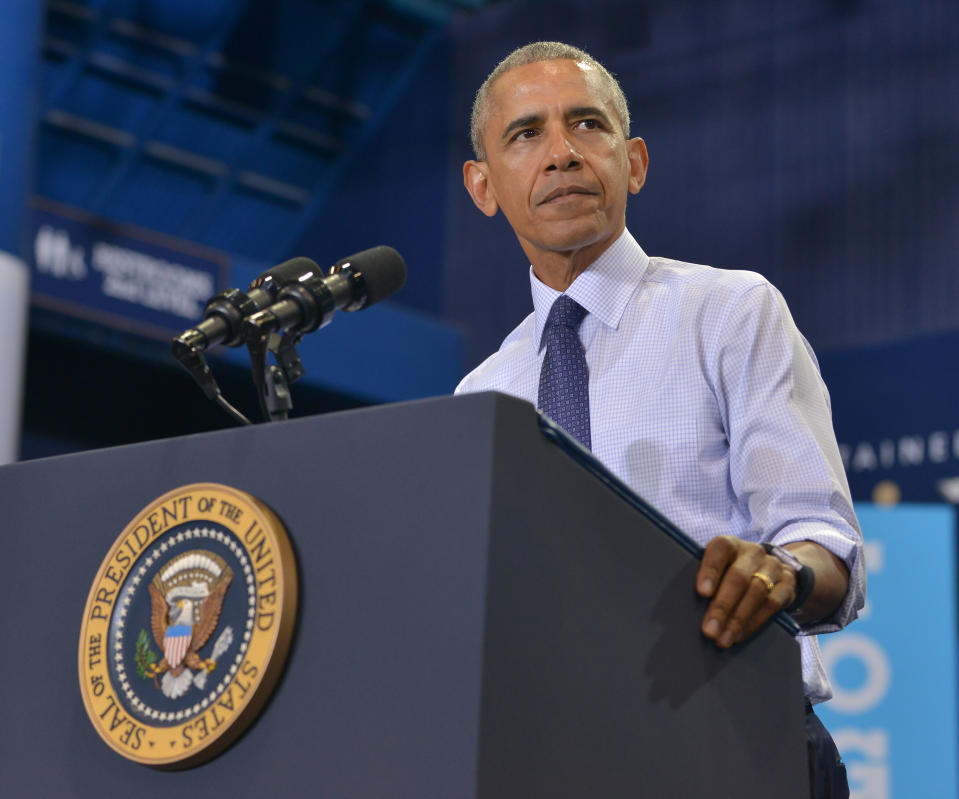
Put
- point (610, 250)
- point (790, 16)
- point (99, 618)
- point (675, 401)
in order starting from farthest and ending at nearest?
1. point (790, 16)
2. point (610, 250)
3. point (675, 401)
4. point (99, 618)

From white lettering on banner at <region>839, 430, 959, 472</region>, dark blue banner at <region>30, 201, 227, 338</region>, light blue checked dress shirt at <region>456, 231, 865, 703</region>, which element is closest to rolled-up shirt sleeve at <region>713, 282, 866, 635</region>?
light blue checked dress shirt at <region>456, 231, 865, 703</region>

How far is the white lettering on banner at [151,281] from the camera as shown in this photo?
18.0 ft

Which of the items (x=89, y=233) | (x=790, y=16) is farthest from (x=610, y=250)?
(x=790, y=16)

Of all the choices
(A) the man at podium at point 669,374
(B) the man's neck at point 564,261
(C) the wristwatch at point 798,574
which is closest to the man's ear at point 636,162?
(A) the man at podium at point 669,374

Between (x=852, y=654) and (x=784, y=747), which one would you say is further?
(x=852, y=654)

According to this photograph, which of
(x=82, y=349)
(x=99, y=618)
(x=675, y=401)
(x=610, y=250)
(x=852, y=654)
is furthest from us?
(x=82, y=349)

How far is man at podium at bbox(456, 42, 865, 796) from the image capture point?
115 cm

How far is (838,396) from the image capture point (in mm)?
5758

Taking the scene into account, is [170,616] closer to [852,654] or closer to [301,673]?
[301,673]

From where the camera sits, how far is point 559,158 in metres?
1.49

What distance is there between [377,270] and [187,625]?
0.49 meters

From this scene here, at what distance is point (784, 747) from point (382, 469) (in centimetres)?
43

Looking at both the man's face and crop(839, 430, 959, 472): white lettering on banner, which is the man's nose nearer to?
the man's face

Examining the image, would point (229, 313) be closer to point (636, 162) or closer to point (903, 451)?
point (636, 162)
